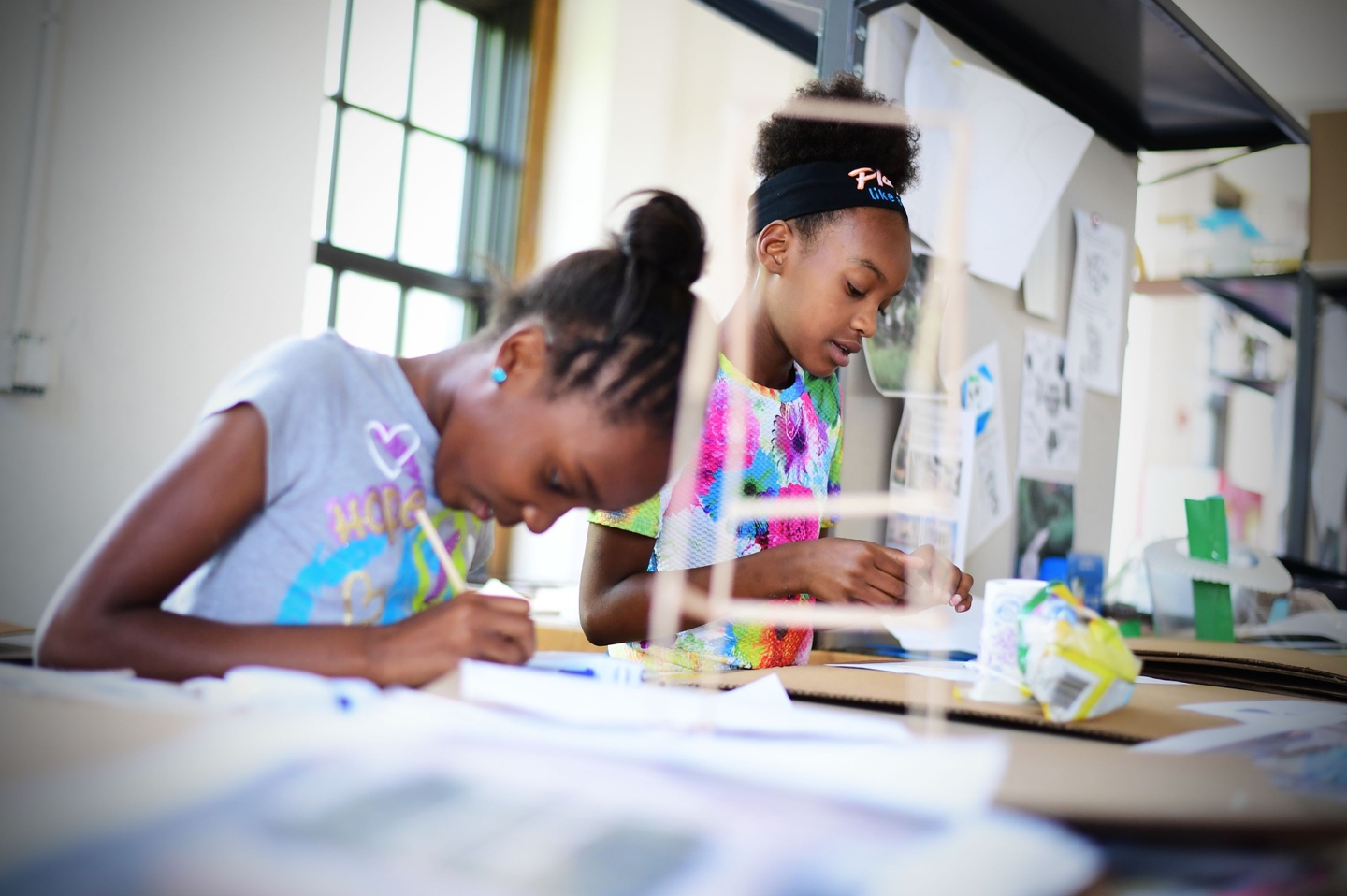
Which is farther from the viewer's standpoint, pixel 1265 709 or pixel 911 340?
pixel 911 340

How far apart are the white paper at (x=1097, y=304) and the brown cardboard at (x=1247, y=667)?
1.85ft

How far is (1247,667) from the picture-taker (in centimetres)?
88

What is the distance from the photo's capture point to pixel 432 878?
27 cm

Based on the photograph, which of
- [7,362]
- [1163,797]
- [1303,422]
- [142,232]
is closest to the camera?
[1163,797]

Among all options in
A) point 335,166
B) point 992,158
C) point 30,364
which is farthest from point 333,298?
point 992,158

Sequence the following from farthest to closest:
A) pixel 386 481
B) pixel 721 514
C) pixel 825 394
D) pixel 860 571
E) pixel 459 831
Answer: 1. pixel 825 394
2. pixel 721 514
3. pixel 860 571
4. pixel 386 481
5. pixel 459 831

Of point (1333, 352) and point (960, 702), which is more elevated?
point (1333, 352)

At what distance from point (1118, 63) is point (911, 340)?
46cm

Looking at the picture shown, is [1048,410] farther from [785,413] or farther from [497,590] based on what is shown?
[497,590]

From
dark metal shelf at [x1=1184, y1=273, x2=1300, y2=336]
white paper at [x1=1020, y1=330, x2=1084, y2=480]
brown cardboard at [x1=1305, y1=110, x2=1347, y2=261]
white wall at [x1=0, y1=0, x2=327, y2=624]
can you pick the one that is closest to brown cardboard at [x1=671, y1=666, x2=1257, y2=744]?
white paper at [x1=1020, y1=330, x2=1084, y2=480]

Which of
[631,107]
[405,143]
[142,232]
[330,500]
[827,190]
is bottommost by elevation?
[330,500]

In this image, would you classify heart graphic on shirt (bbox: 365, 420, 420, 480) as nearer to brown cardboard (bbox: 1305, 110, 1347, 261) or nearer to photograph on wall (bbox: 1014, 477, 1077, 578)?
photograph on wall (bbox: 1014, 477, 1077, 578)

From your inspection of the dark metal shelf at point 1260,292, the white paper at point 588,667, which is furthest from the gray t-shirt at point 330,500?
Answer: the dark metal shelf at point 1260,292

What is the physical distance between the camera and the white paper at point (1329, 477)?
7.63 feet
